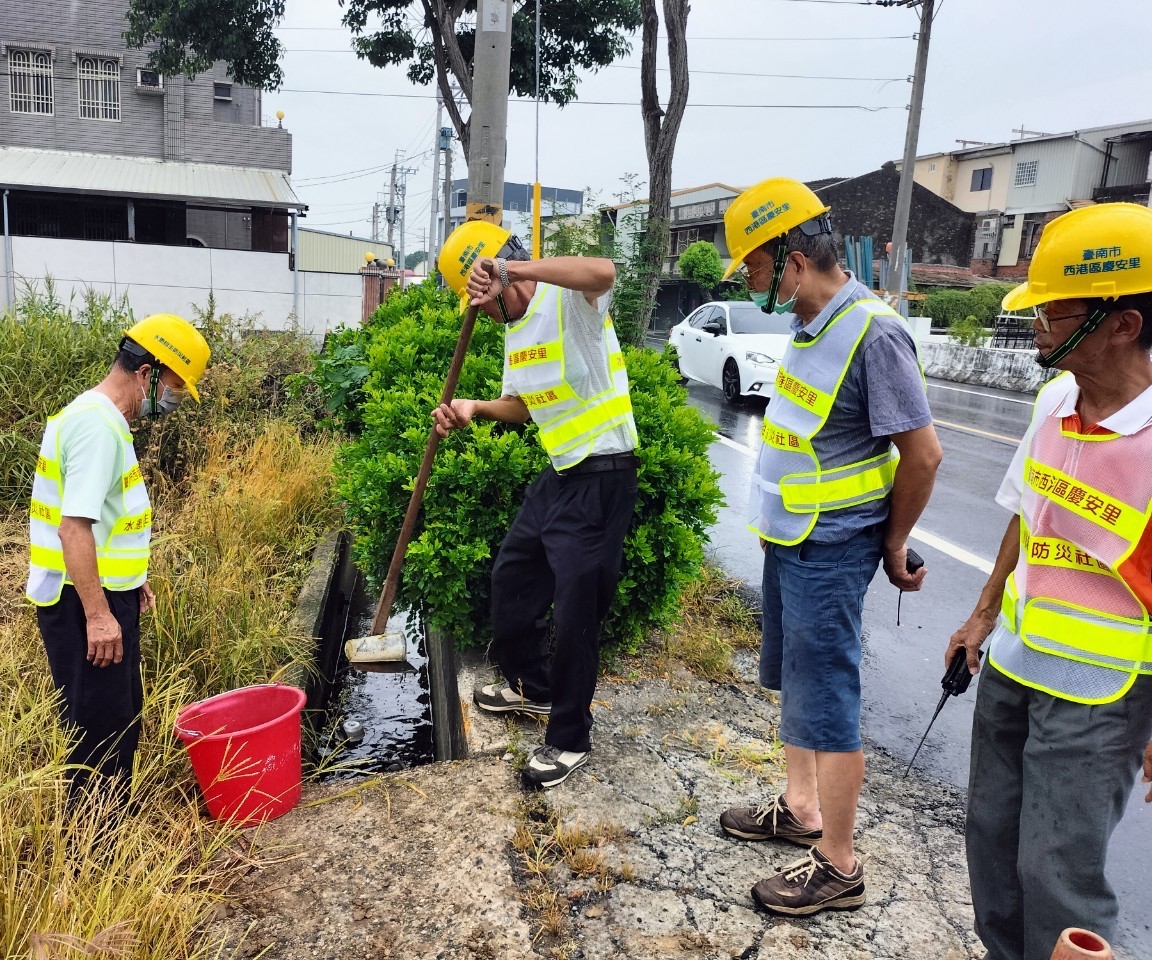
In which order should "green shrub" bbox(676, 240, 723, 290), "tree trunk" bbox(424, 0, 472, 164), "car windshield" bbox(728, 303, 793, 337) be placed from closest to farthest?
"tree trunk" bbox(424, 0, 472, 164) → "car windshield" bbox(728, 303, 793, 337) → "green shrub" bbox(676, 240, 723, 290)

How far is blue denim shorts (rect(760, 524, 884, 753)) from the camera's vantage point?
8.47 ft

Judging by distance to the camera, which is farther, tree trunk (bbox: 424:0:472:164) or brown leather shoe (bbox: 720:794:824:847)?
tree trunk (bbox: 424:0:472:164)

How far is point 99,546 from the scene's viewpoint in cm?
276

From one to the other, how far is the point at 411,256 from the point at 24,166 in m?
78.7

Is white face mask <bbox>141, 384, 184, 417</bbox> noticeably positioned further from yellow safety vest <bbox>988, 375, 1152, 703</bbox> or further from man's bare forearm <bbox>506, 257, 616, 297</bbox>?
yellow safety vest <bbox>988, 375, 1152, 703</bbox>

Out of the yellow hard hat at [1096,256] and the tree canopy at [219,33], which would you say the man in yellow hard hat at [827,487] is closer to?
the yellow hard hat at [1096,256]

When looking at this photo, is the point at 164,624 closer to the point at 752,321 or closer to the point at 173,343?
the point at 173,343

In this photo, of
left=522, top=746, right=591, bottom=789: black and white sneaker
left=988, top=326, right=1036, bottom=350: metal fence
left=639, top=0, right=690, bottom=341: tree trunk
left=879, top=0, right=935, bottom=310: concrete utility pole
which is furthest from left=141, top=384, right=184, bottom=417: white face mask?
left=988, top=326, right=1036, bottom=350: metal fence

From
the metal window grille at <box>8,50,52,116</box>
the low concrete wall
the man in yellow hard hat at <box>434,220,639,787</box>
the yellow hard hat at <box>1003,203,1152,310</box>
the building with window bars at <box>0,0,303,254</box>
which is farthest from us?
the metal window grille at <box>8,50,52,116</box>

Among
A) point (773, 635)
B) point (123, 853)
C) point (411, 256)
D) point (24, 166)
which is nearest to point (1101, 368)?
point (773, 635)

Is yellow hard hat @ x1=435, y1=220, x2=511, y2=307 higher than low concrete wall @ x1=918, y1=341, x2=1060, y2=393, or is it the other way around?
yellow hard hat @ x1=435, y1=220, x2=511, y2=307

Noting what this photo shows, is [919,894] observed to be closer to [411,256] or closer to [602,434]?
[602,434]

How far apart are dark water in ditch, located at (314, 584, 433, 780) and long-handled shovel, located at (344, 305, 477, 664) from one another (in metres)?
0.09

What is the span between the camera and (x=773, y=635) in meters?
2.93
